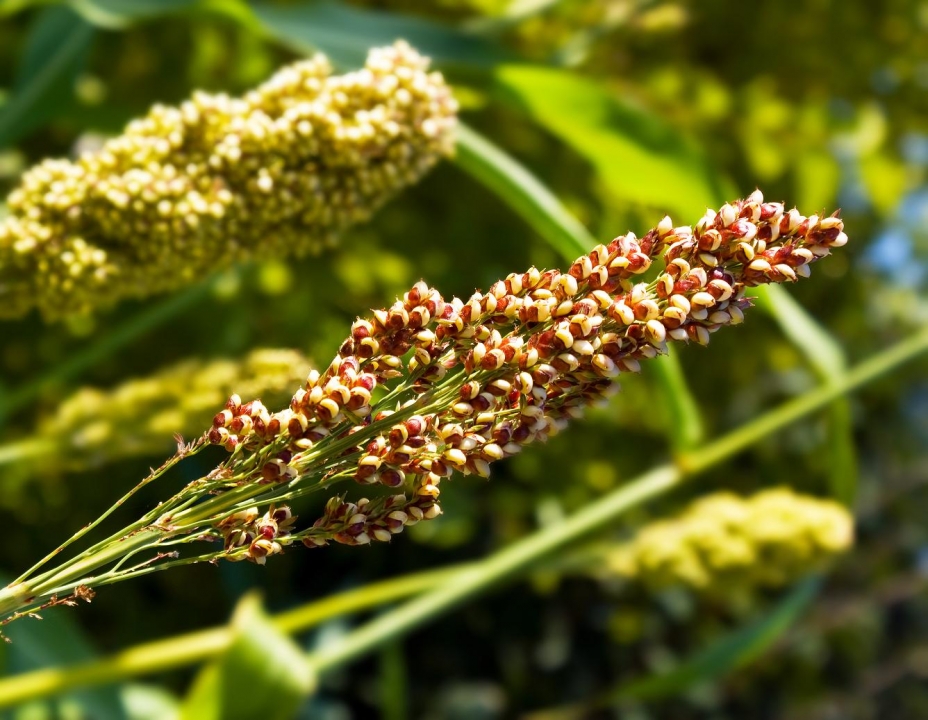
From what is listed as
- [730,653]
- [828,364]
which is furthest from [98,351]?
[730,653]

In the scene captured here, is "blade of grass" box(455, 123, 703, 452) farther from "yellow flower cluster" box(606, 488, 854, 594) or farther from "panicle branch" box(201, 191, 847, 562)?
"panicle branch" box(201, 191, 847, 562)

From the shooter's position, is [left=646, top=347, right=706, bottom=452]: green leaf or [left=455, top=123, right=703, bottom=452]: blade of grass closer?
[left=455, top=123, right=703, bottom=452]: blade of grass

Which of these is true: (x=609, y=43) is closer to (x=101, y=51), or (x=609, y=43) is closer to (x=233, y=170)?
(x=101, y=51)

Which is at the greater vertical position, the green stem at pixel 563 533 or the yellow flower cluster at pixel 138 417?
the yellow flower cluster at pixel 138 417

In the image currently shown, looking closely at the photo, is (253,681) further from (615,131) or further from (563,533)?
(615,131)

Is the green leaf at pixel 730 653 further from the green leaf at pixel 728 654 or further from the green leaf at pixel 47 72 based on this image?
the green leaf at pixel 47 72

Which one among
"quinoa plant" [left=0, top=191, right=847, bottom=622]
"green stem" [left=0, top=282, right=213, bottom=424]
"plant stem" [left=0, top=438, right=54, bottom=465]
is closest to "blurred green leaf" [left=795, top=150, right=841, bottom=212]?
"green stem" [left=0, top=282, right=213, bottom=424]

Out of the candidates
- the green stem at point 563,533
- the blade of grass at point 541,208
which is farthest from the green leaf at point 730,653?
the blade of grass at point 541,208
